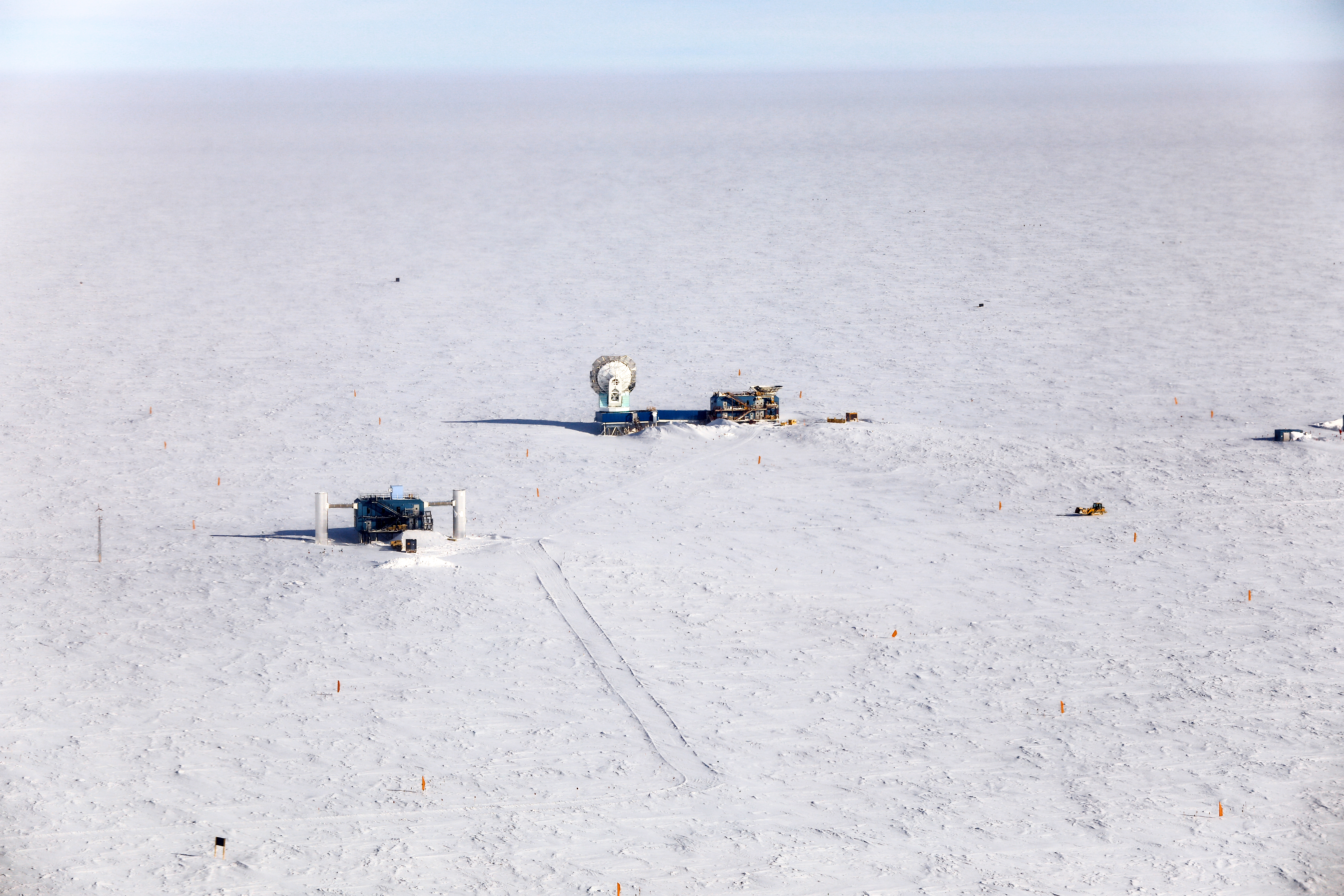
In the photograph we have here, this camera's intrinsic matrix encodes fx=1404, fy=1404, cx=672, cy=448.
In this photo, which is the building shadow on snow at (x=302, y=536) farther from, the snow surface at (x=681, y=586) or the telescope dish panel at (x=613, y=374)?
the telescope dish panel at (x=613, y=374)

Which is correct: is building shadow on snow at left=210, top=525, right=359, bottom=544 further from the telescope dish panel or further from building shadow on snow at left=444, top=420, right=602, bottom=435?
the telescope dish panel

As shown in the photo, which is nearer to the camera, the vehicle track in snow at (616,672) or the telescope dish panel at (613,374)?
the vehicle track in snow at (616,672)

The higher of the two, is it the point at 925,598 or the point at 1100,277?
the point at 1100,277

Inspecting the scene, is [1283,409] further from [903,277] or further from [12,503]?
[12,503]

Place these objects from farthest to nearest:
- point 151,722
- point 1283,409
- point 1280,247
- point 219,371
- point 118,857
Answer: point 1280,247
point 219,371
point 1283,409
point 151,722
point 118,857

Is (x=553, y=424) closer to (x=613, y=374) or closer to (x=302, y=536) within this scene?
(x=613, y=374)

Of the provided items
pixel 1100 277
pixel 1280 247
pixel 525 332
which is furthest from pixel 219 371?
pixel 1280 247

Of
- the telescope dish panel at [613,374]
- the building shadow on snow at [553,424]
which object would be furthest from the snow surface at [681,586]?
the telescope dish panel at [613,374]
